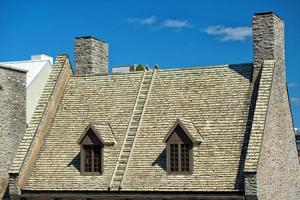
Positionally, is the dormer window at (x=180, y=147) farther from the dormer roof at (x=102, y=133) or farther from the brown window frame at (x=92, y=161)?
the brown window frame at (x=92, y=161)

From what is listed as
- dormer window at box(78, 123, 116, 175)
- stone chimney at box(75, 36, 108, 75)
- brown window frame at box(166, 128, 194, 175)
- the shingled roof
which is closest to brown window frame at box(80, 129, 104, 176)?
dormer window at box(78, 123, 116, 175)

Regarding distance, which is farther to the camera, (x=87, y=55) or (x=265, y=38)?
(x=87, y=55)

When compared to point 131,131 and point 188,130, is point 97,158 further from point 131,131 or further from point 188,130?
point 188,130

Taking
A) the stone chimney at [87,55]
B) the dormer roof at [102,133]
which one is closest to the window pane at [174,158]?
the dormer roof at [102,133]

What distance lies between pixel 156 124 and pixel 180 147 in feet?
7.92

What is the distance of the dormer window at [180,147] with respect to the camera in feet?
86.4

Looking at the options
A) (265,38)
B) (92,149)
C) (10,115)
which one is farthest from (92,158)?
(265,38)

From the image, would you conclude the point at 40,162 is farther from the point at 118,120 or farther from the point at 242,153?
the point at 242,153

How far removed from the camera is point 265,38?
28250 millimetres

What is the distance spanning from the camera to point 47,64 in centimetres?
4334

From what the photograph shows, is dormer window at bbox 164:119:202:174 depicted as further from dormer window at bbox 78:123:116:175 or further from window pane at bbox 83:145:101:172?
window pane at bbox 83:145:101:172

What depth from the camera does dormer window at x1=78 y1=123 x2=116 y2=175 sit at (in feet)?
91.1

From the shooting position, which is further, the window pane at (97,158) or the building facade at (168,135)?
the window pane at (97,158)

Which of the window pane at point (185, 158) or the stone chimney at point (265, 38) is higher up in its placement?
the stone chimney at point (265, 38)
